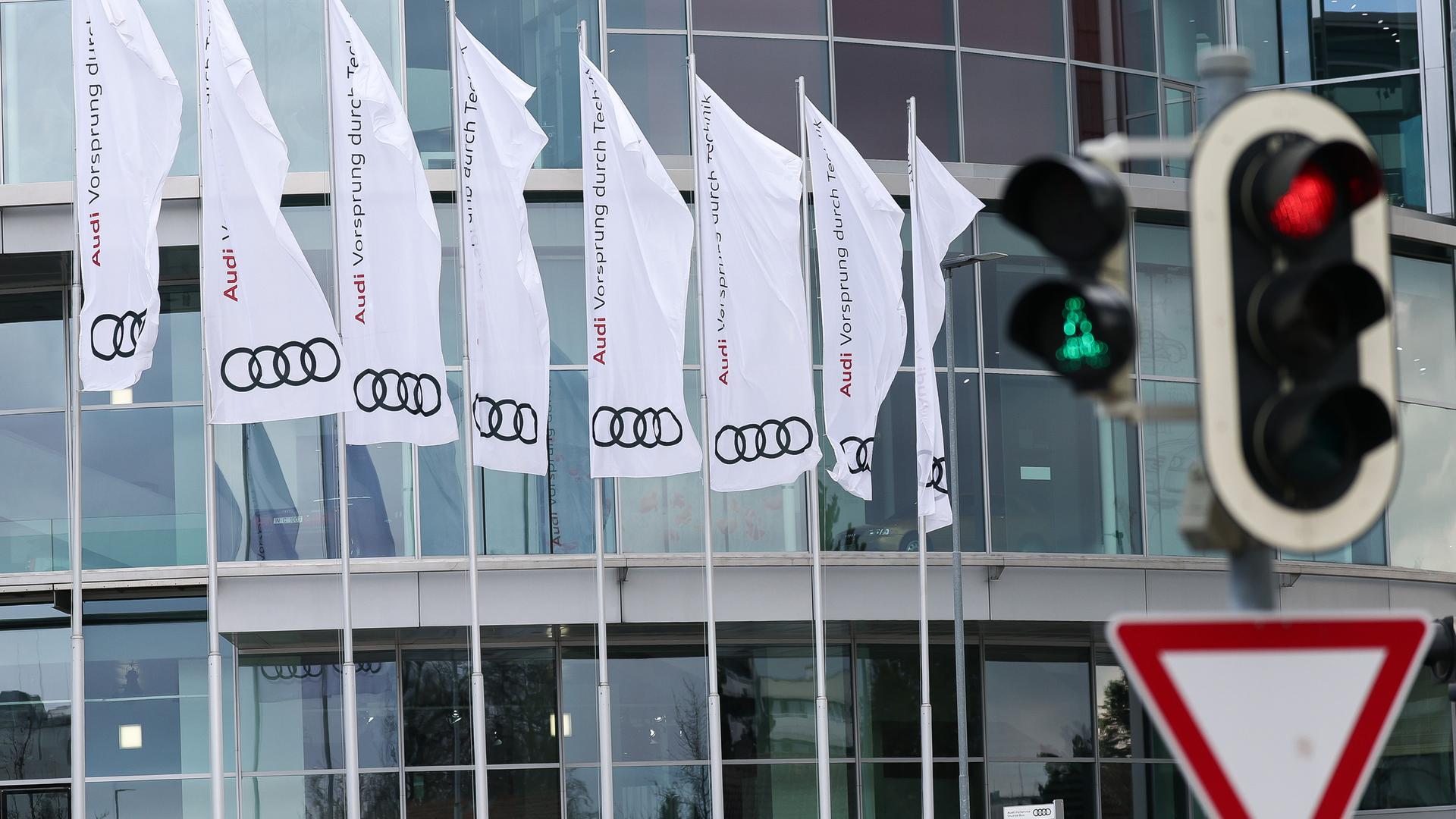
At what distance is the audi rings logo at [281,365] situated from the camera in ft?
56.4

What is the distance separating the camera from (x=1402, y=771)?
26.5 m

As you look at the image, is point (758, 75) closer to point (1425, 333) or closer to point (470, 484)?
point (470, 484)

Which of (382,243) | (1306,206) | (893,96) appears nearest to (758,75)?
(893,96)

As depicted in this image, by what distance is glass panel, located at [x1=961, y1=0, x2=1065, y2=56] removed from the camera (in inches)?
979

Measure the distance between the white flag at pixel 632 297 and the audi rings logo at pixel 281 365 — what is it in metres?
2.84

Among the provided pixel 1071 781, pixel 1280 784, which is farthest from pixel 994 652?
pixel 1280 784

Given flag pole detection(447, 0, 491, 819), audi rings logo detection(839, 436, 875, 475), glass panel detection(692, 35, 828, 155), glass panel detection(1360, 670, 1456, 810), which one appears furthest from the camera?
glass panel detection(1360, 670, 1456, 810)

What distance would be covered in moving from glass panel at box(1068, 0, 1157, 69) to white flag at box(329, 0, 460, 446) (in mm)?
11026

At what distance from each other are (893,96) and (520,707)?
31.5 ft

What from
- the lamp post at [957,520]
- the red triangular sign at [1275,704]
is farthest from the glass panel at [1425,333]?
the red triangular sign at [1275,704]

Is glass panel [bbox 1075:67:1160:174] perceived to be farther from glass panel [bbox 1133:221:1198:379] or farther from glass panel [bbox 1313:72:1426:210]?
glass panel [bbox 1313:72:1426:210]

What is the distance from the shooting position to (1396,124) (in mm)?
28500

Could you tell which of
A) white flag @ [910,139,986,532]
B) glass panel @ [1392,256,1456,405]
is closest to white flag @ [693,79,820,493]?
white flag @ [910,139,986,532]

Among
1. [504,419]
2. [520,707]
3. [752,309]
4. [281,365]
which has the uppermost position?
[752,309]
